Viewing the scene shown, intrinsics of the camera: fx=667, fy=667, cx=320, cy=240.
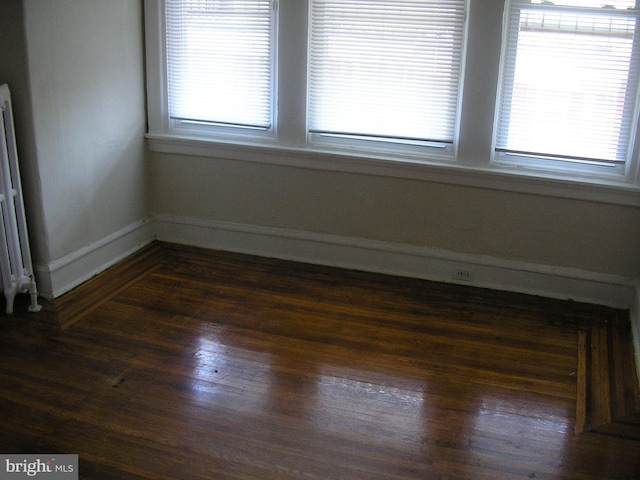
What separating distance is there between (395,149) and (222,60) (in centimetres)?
122

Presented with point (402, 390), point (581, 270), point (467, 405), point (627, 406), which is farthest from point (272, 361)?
point (581, 270)

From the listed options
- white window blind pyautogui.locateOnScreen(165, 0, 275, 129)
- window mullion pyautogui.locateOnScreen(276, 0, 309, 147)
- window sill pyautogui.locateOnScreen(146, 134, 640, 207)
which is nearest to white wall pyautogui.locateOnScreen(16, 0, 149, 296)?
white window blind pyautogui.locateOnScreen(165, 0, 275, 129)

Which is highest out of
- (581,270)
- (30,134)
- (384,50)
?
(384,50)

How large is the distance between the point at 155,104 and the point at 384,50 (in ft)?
5.11

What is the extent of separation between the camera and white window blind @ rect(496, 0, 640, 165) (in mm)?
3508

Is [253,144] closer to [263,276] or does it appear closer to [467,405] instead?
[263,276]

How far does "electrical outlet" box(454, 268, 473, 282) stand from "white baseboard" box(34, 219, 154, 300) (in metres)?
2.09

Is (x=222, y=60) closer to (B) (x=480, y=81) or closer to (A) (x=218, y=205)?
(A) (x=218, y=205)

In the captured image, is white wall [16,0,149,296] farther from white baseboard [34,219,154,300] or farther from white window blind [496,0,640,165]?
white window blind [496,0,640,165]

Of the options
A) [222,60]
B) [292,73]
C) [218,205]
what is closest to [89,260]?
[218,205]

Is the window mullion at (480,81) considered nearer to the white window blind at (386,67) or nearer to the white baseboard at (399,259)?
the white window blind at (386,67)

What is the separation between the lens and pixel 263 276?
13.6ft

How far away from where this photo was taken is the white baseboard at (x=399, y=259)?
386 centimetres

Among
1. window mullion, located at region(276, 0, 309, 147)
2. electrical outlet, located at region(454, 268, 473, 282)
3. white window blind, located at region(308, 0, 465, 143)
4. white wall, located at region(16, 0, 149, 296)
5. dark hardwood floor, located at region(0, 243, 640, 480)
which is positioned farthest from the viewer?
electrical outlet, located at region(454, 268, 473, 282)
